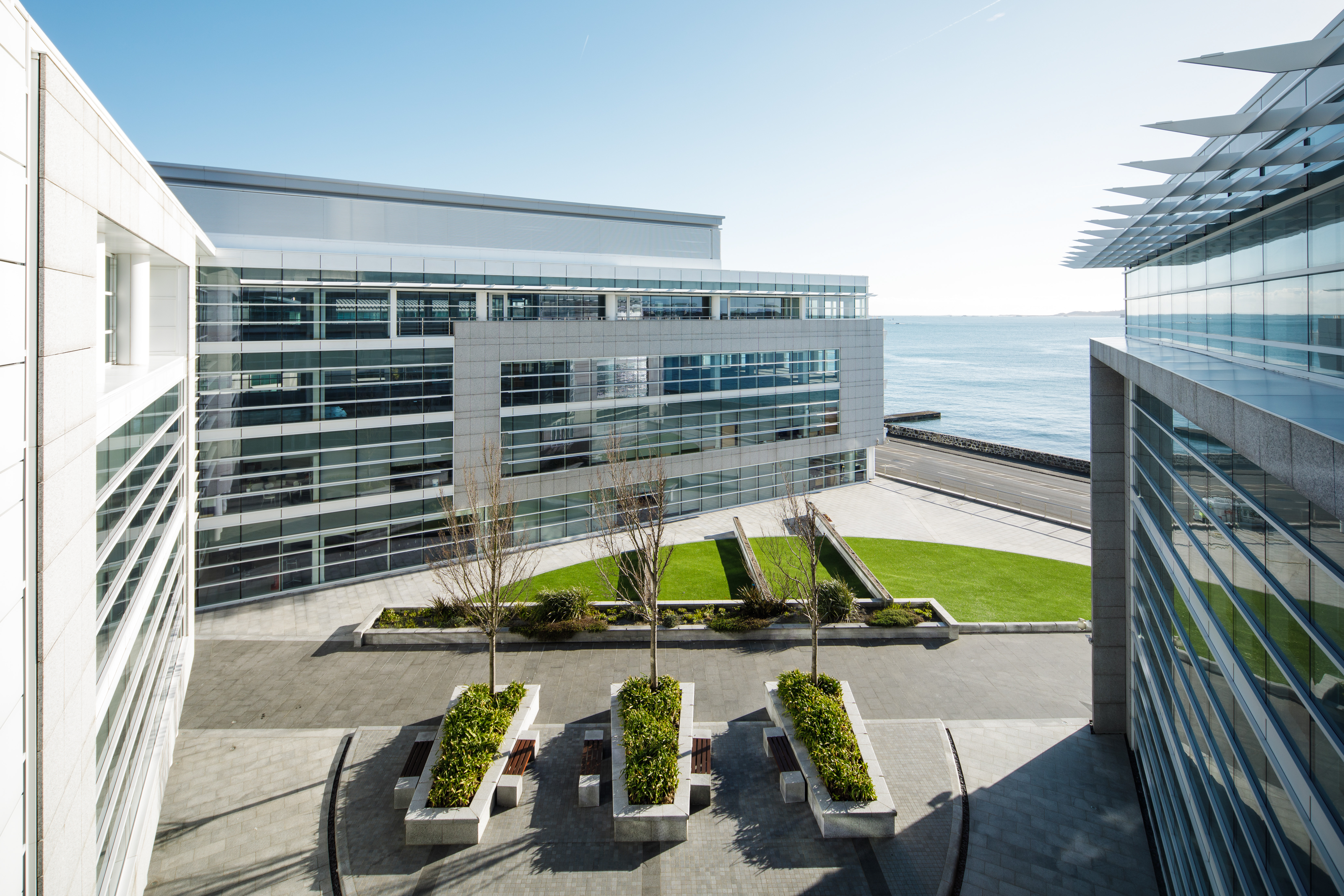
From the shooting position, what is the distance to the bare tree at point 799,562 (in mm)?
17000

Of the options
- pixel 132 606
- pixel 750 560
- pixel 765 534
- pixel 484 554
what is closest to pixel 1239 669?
pixel 132 606

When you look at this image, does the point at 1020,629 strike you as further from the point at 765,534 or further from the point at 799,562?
the point at 765,534

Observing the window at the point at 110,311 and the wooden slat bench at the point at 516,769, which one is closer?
the window at the point at 110,311

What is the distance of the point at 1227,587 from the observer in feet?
28.3

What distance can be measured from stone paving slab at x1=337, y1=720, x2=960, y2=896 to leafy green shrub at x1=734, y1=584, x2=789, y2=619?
701 centimetres

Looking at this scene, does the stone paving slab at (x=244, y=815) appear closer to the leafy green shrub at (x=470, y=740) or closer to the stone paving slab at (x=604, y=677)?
the stone paving slab at (x=604, y=677)

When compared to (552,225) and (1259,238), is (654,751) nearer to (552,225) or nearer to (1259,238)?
(1259,238)

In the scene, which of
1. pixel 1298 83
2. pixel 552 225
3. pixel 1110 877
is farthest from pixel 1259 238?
pixel 552 225

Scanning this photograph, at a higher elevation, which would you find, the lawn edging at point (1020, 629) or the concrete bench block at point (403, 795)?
the lawn edging at point (1020, 629)

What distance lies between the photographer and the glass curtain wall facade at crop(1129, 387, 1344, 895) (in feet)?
19.9

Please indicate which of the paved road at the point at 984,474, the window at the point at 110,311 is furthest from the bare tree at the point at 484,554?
the paved road at the point at 984,474

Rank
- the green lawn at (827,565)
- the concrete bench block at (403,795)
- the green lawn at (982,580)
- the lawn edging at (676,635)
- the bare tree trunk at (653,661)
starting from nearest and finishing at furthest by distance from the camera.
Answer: the concrete bench block at (403,795), the bare tree trunk at (653,661), the lawn edging at (676,635), the green lawn at (982,580), the green lawn at (827,565)

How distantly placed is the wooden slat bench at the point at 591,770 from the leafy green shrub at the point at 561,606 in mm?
5476

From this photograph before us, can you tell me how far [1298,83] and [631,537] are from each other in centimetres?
1464
